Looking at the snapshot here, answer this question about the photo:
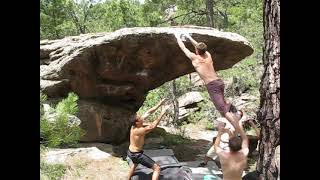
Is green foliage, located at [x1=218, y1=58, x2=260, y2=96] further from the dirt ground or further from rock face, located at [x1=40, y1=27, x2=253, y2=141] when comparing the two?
the dirt ground

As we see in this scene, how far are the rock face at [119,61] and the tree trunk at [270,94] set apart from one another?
4.61 metres

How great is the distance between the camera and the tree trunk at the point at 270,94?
376 cm

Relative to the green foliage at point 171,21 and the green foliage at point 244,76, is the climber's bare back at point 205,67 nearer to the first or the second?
the green foliage at point 171,21

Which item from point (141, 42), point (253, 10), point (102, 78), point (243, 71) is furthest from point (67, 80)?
point (253, 10)

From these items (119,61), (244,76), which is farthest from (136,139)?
(244,76)

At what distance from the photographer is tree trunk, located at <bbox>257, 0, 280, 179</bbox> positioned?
3.76 m

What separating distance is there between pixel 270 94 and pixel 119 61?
5.52 metres

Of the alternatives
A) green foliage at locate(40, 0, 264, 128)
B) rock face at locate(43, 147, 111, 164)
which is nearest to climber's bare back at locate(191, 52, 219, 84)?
rock face at locate(43, 147, 111, 164)

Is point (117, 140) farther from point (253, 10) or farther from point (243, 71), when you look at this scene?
point (253, 10)

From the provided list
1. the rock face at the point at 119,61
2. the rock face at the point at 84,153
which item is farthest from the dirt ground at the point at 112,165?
the rock face at the point at 119,61

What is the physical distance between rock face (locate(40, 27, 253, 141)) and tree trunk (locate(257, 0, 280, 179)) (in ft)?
15.1

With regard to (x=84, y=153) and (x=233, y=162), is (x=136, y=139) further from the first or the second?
(x=233, y=162)
